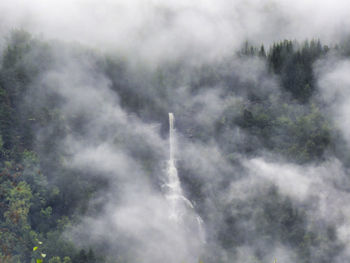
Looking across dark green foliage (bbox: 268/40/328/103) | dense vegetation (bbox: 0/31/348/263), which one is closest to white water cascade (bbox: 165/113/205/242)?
dense vegetation (bbox: 0/31/348/263)

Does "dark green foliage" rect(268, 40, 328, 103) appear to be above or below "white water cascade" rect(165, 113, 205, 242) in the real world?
above

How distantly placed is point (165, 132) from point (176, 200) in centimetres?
981

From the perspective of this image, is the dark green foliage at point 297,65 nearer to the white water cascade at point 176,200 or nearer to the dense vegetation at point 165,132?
the dense vegetation at point 165,132

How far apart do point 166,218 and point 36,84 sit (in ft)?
83.3

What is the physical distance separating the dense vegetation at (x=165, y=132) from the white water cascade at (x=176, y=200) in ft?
3.76

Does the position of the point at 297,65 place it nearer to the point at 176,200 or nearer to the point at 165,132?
the point at 165,132

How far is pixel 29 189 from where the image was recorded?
7150cm

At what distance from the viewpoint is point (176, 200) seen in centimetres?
7850

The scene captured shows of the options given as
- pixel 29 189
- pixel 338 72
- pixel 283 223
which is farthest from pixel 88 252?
pixel 338 72

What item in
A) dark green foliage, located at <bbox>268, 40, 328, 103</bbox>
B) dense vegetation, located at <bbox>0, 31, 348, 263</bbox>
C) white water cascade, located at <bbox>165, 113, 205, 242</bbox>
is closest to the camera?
dense vegetation, located at <bbox>0, 31, 348, 263</bbox>

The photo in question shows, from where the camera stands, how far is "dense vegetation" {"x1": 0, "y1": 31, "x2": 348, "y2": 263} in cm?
7044

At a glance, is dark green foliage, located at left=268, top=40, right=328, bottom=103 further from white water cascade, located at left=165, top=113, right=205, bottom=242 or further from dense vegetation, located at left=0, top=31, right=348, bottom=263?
white water cascade, located at left=165, top=113, right=205, bottom=242

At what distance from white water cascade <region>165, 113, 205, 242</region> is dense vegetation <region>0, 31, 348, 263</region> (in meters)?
1.14

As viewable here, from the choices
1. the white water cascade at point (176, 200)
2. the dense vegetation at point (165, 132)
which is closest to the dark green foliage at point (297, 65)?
the dense vegetation at point (165, 132)
